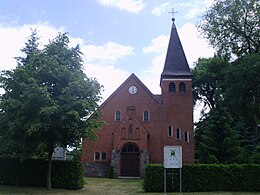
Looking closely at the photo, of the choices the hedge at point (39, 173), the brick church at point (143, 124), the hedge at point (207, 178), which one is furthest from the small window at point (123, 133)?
the hedge at point (207, 178)

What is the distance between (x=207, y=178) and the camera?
850 inches

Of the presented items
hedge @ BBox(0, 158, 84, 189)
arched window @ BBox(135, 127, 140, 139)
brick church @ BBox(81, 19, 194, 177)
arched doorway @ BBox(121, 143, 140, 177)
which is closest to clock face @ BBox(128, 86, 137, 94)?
brick church @ BBox(81, 19, 194, 177)

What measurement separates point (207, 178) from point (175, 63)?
20.8 m

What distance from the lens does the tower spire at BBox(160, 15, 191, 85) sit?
3941cm

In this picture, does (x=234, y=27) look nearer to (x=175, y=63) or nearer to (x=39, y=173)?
(x=175, y=63)

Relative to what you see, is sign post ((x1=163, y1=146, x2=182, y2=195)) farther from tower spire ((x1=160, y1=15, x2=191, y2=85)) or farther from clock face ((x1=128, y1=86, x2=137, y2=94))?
clock face ((x1=128, y1=86, x2=137, y2=94))

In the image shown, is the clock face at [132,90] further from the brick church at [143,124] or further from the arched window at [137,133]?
the arched window at [137,133]

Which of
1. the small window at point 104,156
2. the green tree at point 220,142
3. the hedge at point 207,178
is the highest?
the green tree at point 220,142

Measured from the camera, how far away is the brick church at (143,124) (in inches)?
1511

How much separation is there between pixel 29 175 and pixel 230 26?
20.6m

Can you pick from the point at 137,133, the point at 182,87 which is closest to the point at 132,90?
the point at 137,133

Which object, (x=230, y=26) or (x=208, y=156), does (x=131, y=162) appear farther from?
(x=230, y=26)

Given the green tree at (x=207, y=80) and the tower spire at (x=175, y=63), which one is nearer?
the tower spire at (x=175, y=63)

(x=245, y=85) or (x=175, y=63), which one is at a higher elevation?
(x=175, y=63)
